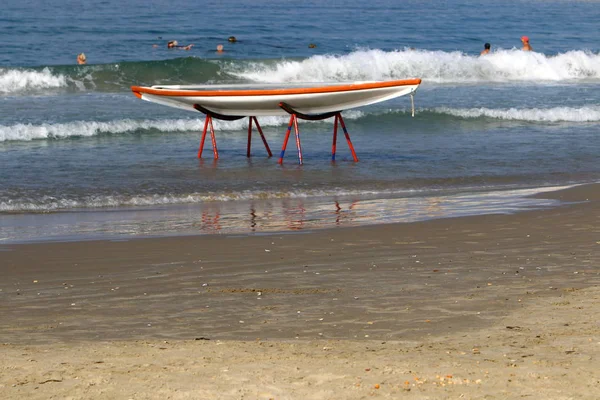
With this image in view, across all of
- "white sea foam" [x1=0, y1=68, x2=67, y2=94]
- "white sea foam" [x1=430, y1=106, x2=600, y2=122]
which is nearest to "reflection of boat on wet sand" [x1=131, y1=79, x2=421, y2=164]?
"white sea foam" [x1=430, y1=106, x2=600, y2=122]

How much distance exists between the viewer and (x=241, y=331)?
5434 millimetres

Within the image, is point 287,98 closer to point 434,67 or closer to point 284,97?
point 284,97

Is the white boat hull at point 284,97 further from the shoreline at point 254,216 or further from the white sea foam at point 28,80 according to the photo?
the white sea foam at point 28,80

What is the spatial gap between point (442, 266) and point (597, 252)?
1362 mm

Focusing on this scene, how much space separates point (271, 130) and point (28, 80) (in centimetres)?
875

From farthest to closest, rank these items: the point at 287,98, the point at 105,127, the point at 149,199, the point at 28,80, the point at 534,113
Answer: the point at 28,80
the point at 534,113
the point at 105,127
the point at 287,98
the point at 149,199

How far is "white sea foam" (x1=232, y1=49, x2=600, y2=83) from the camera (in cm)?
2792

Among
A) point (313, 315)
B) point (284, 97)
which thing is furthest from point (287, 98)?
point (313, 315)

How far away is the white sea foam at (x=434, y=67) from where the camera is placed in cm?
2792

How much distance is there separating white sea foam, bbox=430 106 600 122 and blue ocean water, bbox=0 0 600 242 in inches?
2.1

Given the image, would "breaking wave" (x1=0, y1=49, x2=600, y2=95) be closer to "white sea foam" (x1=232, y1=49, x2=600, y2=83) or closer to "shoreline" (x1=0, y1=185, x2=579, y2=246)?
"white sea foam" (x1=232, y1=49, x2=600, y2=83)

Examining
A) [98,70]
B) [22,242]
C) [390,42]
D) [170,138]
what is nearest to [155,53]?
[98,70]

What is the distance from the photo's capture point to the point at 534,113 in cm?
1873

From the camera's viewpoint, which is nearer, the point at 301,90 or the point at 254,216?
the point at 254,216
